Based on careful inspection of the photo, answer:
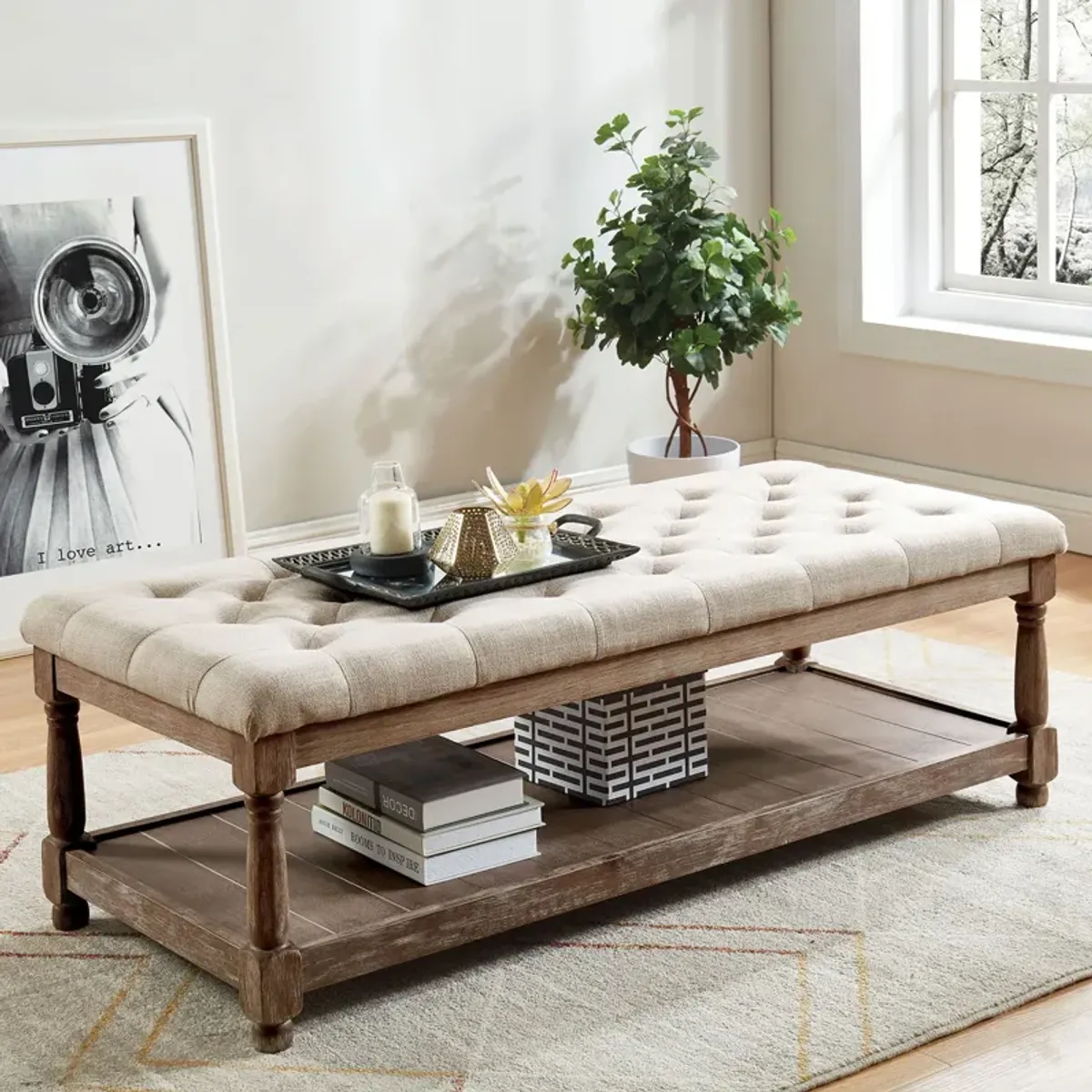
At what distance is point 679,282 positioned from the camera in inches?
184

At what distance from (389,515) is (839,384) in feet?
10.1

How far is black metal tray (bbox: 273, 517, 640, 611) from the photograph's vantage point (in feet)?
8.26

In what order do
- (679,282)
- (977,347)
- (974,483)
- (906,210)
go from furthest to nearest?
(906,210) < (974,483) < (977,347) < (679,282)

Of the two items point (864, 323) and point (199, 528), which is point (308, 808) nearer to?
point (199, 528)

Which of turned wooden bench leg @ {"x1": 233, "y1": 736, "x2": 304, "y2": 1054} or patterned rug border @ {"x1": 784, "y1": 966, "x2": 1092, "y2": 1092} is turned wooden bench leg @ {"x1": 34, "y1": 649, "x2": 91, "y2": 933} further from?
patterned rug border @ {"x1": 784, "y1": 966, "x2": 1092, "y2": 1092}

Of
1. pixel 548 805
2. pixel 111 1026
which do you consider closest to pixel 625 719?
pixel 548 805

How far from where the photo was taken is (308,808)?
9.10 ft

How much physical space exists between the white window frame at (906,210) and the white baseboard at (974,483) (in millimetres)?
317

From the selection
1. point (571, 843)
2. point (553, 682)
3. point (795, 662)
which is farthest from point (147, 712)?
point (795, 662)

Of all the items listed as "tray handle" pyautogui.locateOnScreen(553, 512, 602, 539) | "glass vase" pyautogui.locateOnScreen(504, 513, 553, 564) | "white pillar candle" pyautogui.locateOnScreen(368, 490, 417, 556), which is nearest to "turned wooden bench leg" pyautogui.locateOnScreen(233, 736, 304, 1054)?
"white pillar candle" pyautogui.locateOnScreen(368, 490, 417, 556)

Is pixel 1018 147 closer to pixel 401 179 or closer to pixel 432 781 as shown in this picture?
pixel 401 179

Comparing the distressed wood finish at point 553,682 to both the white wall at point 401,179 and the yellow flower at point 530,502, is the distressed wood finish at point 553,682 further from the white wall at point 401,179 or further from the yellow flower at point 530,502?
the white wall at point 401,179

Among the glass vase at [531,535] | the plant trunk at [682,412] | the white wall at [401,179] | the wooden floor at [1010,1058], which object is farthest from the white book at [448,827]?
the plant trunk at [682,412]

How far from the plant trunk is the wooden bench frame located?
2.04 m
